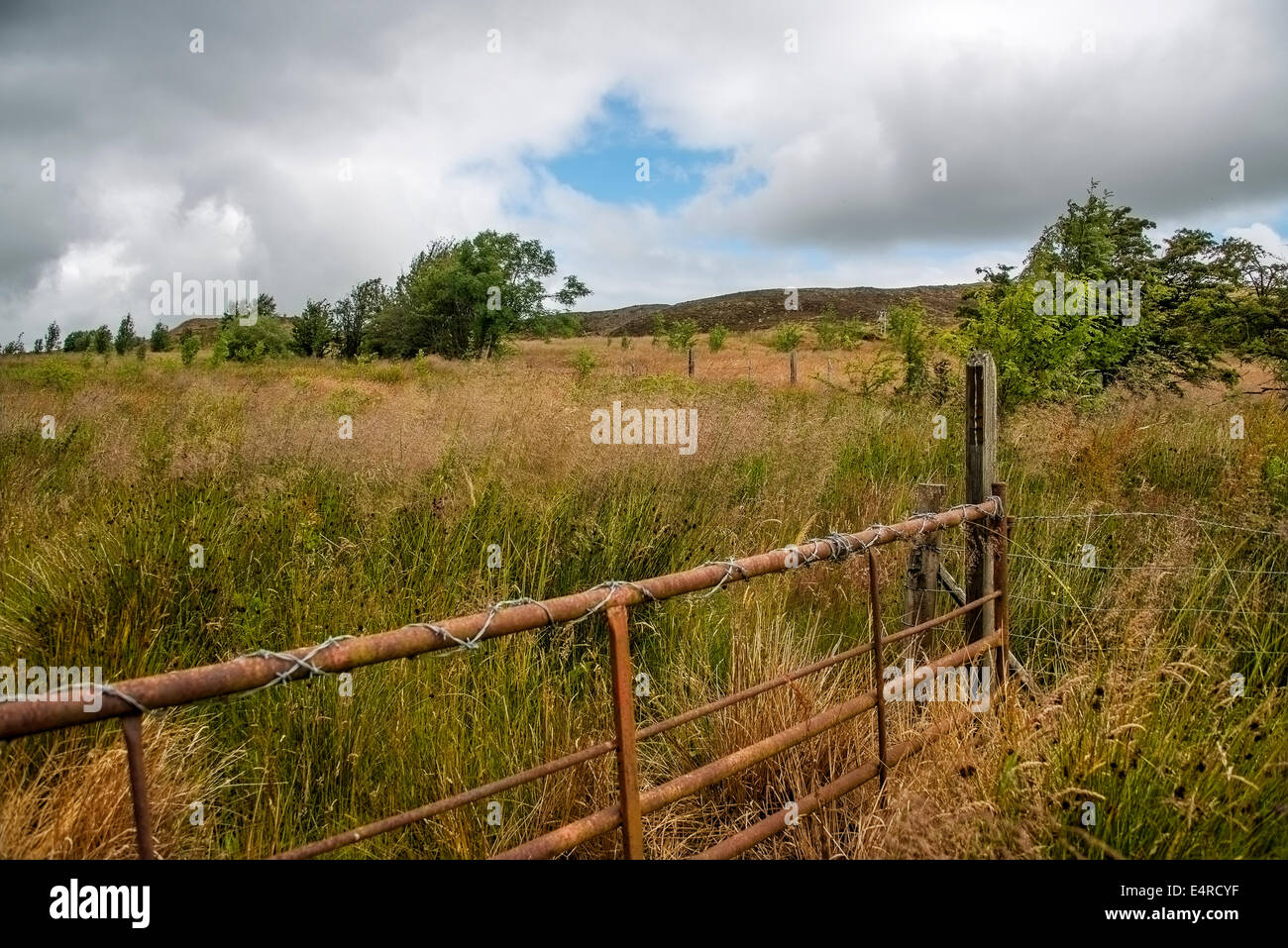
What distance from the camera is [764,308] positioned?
103938 millimetres

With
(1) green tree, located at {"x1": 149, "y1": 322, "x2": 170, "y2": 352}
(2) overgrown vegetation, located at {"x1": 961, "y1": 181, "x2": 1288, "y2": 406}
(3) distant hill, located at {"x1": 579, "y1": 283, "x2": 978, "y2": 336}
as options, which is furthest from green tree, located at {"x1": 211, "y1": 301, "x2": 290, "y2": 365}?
(3) distant hill, located at {"x1": 579, "y1": 283, "x2": 978, "y2": 336}

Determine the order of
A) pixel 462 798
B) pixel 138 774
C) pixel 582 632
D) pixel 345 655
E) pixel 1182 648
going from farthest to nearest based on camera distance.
Answer: 1. pixel 582 632
2. pixel 1182 648
3. pixel 462 798
4. pixel 345 655
5. pixel 138 774

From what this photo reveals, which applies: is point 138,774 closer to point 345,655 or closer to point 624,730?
point 345,655

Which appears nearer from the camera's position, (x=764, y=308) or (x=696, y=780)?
(x=696, y=780)

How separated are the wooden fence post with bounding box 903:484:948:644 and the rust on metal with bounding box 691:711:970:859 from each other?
0.92 metres

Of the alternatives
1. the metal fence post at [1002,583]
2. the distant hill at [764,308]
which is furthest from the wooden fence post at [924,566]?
the distant hill at [764,308]

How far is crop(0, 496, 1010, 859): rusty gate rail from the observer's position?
4.39ft

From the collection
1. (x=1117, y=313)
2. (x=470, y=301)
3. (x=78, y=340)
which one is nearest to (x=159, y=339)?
(x=78, y=340)

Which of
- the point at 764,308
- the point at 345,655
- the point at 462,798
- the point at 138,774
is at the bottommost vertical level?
the point at 462,798

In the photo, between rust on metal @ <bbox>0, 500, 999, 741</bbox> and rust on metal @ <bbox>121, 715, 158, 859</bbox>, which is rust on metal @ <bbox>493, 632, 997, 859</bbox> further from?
→ rust on metal @ <bbox>121, 715, 158, 859</bbox>

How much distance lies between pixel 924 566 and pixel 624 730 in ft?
7.74

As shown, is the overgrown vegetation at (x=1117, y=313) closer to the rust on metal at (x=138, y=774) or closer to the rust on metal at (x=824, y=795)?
the rust on metal at (x=824, y=795)

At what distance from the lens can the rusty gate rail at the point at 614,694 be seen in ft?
4.39
